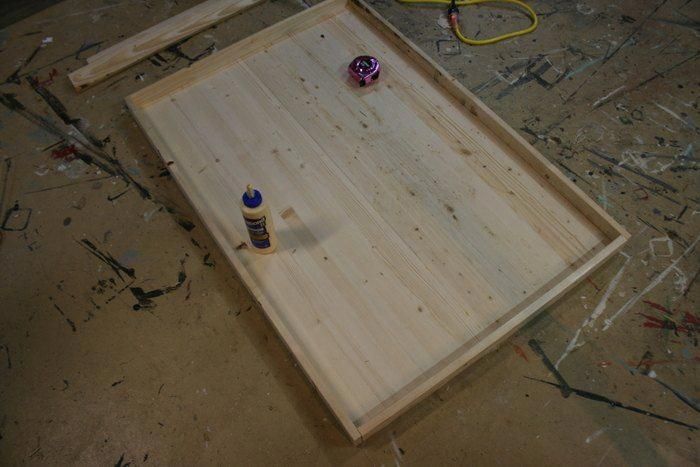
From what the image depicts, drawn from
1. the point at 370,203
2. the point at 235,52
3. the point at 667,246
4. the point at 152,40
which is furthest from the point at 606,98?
the point at 152,40

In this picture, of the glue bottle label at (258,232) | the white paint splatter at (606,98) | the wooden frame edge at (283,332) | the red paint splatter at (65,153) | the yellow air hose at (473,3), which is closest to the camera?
the wooden frame edge at (283,332)

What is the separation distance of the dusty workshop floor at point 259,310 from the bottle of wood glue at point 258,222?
0.56 feet

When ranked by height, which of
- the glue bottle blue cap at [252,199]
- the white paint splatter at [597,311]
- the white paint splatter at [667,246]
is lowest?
the white paint splatter at [597,311]

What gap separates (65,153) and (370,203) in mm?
985

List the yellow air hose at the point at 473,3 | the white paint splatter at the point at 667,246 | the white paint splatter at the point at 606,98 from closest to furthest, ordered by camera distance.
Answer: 1. the white paint splatter at the point at 667,246
2. the white paint splatter at the point at 606,98
3. the yellow air hose at the point at 473,3

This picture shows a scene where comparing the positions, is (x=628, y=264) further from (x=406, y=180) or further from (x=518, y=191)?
(x=406, y=180)

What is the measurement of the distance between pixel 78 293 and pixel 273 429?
651mm

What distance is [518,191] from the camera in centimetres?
149

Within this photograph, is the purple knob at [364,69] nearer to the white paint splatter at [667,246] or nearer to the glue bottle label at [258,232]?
the glue bottle label at [258,232]

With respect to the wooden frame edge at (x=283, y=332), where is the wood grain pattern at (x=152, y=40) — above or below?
above

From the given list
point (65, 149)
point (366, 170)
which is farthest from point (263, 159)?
point (65, 149)

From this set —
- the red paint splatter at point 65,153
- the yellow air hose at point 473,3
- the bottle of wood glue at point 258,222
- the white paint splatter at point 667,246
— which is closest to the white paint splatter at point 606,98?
the yellow air hose at point 473,3

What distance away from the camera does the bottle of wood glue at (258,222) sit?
1.17 m

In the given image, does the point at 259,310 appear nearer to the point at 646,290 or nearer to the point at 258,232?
the point at 258,232
